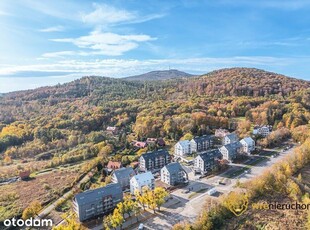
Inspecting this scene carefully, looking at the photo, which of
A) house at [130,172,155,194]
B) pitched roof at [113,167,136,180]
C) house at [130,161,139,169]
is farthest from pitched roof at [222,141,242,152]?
pitched roof at [113,167,136,180]

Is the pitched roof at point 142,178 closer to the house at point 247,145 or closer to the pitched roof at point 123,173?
the pitched roof at point 123,173

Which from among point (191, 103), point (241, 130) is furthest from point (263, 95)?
point (241, 130)

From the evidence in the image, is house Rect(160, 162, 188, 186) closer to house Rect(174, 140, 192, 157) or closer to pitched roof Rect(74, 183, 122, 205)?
pitched roof Rect(74, 183, 122, 205)

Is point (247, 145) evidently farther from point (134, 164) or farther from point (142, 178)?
point (142, 178)

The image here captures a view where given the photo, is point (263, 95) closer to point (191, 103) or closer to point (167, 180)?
point (191, 103)

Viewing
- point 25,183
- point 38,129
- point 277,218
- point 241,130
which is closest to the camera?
point 277,218

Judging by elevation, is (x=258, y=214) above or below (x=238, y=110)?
below
